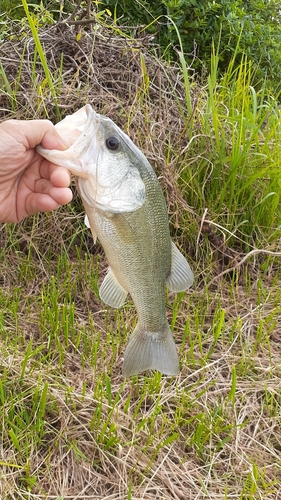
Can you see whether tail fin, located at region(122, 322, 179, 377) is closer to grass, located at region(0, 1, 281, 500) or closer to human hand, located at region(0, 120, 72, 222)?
grass, located at region(0, 1, 281, 500)

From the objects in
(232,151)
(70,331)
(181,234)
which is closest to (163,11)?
(232,151)

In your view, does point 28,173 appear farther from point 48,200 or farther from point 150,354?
point 150,354

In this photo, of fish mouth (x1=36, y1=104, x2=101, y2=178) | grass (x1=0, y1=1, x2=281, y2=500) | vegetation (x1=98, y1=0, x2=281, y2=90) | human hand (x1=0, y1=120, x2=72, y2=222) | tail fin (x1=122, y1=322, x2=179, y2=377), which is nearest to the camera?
fish mouth (x1=36, y1=104, x2=101, y2=178)

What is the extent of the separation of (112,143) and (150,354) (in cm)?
72

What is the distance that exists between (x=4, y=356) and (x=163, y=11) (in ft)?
12.9

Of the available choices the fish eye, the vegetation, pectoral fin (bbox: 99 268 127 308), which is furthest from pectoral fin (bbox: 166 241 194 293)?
the vegetation

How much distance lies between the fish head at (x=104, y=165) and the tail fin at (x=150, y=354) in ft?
1.58

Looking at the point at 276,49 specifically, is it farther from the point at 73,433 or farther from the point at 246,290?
the point at 73,433

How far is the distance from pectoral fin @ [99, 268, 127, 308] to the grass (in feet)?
1.52

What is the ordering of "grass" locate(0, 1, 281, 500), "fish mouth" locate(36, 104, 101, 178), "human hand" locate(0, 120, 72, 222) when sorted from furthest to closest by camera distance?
"grass" locate(0, 1, 281, 500) < "human hand" locate(0, 120, 72, 222) < "fish mouth" locate(36, 104, 101, 178)

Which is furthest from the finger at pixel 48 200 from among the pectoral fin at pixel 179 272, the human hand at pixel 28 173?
the pectoral fin at pixel 179 272

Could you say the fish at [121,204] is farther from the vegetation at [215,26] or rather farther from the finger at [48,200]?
the vegetation at [215,26]

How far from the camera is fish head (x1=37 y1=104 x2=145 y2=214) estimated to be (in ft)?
5.02

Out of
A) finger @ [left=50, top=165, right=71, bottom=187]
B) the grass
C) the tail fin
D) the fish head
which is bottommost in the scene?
the grass
